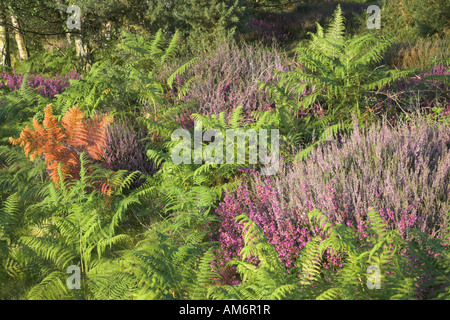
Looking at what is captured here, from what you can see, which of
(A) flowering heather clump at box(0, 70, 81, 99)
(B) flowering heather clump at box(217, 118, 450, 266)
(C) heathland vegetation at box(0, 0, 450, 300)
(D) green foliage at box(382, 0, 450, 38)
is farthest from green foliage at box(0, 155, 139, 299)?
(D) green foliage at box(382, 0, 450, 38)

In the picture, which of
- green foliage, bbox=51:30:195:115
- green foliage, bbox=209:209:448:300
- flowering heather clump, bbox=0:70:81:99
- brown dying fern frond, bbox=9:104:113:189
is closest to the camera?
green foliage, bbox=209:209:448:300

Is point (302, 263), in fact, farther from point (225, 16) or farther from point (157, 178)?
point (225, 16)

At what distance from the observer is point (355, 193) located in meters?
2.63

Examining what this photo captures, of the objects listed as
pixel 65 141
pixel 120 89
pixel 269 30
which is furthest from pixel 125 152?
pixel 269 30

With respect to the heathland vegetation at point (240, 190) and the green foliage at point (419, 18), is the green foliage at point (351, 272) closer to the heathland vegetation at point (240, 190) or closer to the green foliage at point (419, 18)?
the heathland vegetation at point (240, 190)

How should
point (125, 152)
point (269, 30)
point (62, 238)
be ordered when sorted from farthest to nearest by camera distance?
point (269, 30)
point (125, 152)
point (62, 238)

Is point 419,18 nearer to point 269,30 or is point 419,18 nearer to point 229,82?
point 269,30

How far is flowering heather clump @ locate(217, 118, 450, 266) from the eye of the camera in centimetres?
256

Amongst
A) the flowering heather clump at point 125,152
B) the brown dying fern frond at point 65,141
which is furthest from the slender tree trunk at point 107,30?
the brown dying fern frond at point 65,141

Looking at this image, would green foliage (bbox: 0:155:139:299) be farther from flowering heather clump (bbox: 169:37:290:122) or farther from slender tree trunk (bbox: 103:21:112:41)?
slender tree trunk (bbox: 103:21:112:41)

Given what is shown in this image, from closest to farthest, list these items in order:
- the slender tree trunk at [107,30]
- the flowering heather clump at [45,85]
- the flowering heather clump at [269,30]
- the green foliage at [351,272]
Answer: the green foliage at [351,272], the flowering heather clump at [45,85], the slender tree trunk at [107,30], the flowering heather clump at [269,30]

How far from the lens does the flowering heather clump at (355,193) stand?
8.41ft
